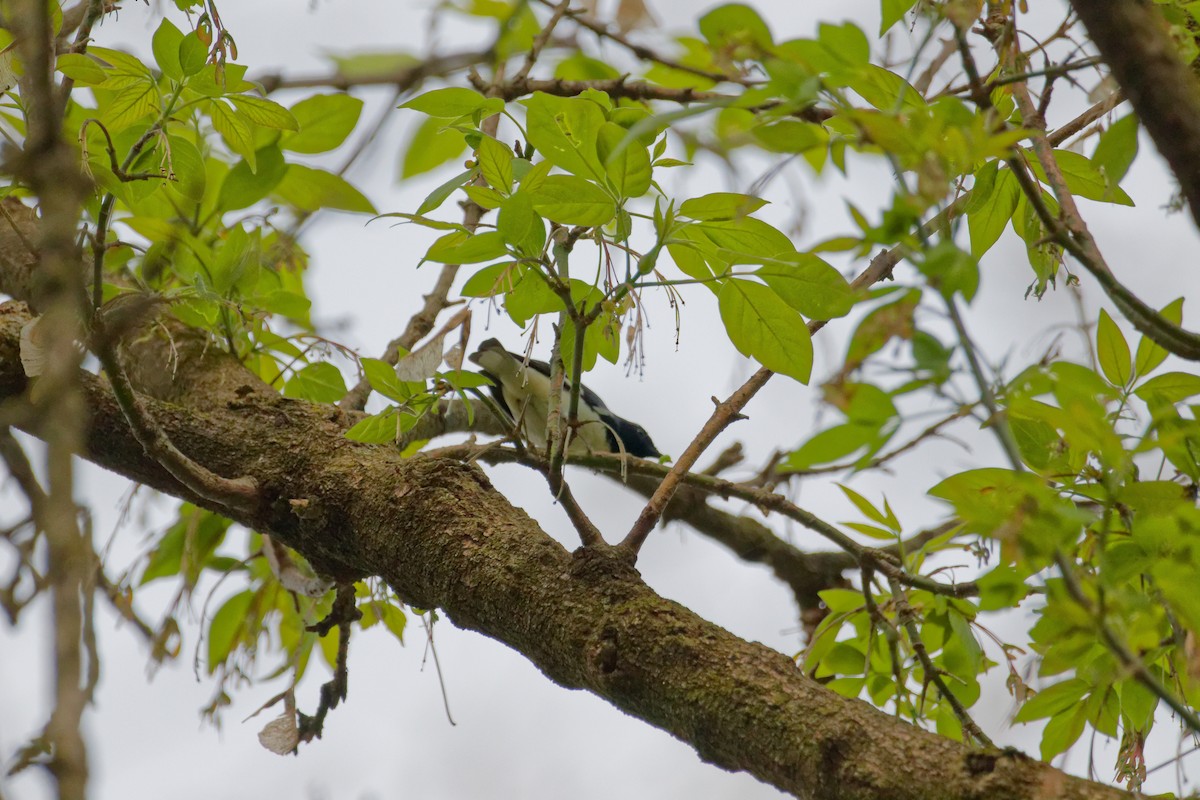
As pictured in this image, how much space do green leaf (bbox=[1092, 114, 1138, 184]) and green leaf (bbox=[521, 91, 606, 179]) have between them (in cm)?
60

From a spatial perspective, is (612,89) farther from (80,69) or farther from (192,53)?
(80,69)

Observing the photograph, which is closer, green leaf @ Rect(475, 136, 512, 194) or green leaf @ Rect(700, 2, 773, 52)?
green leaf @ Rect(700, 2, 773, 52)

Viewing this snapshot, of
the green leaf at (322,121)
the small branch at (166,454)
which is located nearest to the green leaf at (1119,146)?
the small branch at (166,454)

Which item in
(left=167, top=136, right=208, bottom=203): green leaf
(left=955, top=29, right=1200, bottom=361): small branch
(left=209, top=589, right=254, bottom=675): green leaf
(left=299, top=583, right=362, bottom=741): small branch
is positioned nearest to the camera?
(left=955, top=29, right=1200, bottom=361): small branch

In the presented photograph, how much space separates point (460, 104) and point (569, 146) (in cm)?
24

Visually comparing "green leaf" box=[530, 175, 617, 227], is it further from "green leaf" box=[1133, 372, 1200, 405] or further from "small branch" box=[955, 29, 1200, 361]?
"green leaf" box=[1133, 372, 1200, 405]

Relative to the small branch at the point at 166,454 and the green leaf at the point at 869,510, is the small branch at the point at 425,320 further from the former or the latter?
the green leaf at the point at 869,510

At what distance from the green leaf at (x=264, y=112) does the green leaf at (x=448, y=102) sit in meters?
0.34

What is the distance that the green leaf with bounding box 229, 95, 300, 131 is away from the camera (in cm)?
173

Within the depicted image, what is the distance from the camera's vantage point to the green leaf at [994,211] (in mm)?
1572

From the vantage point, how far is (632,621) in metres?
1.42

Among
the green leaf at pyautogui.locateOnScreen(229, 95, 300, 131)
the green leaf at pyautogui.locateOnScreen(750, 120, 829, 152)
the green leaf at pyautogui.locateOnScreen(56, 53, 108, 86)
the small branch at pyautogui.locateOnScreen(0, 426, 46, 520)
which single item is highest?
the green leaf at pyautogui.locateOnScreen(229, 95, 300, 131)

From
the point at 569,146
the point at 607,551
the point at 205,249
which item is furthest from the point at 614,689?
the point at 205,249

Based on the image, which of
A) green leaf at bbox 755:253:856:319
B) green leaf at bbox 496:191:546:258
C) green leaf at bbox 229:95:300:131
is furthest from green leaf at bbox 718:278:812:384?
green leaf at bbox 229:95:300:131
